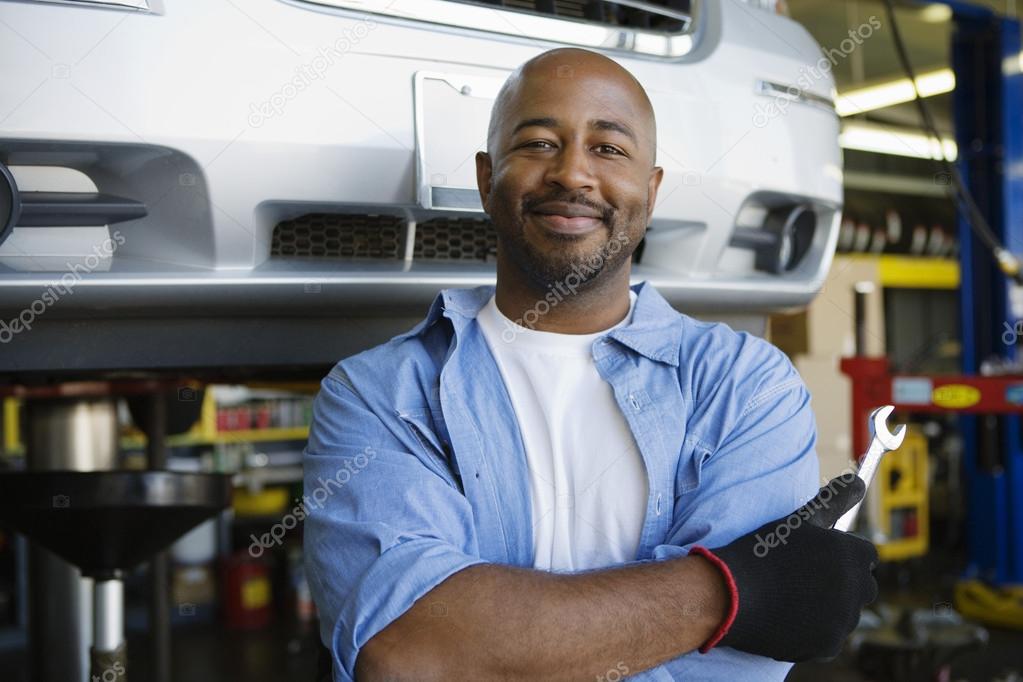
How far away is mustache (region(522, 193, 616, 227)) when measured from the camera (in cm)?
119

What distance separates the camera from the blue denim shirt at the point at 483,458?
1.02 m

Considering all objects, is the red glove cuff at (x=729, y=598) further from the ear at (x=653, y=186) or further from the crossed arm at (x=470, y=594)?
the ear at (x=653, y=186)

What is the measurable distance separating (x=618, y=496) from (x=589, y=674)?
9.0 inches

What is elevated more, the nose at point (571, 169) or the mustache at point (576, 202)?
the nose at point (571, 169)

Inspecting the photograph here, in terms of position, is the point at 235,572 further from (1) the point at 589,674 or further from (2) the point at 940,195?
(2) the point at 940,195

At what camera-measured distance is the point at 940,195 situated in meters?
10.3

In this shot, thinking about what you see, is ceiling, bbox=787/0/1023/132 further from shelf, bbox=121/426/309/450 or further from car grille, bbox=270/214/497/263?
car grille, bbox=270/214/497/263

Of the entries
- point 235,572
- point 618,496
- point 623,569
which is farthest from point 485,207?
point 235,572

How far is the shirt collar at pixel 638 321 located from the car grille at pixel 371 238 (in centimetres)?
13

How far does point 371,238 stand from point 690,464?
54 centimetres

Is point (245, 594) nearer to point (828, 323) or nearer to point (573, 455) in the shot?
point (828, 323)

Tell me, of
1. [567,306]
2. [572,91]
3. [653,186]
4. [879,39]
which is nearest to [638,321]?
[567,306]

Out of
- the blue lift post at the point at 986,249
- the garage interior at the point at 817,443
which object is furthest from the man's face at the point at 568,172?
the blue lift post at the point at 986,249

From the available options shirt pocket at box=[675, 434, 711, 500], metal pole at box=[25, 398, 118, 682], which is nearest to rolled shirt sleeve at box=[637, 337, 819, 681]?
shirt pocket at box=[675, 434, 711, 500]
